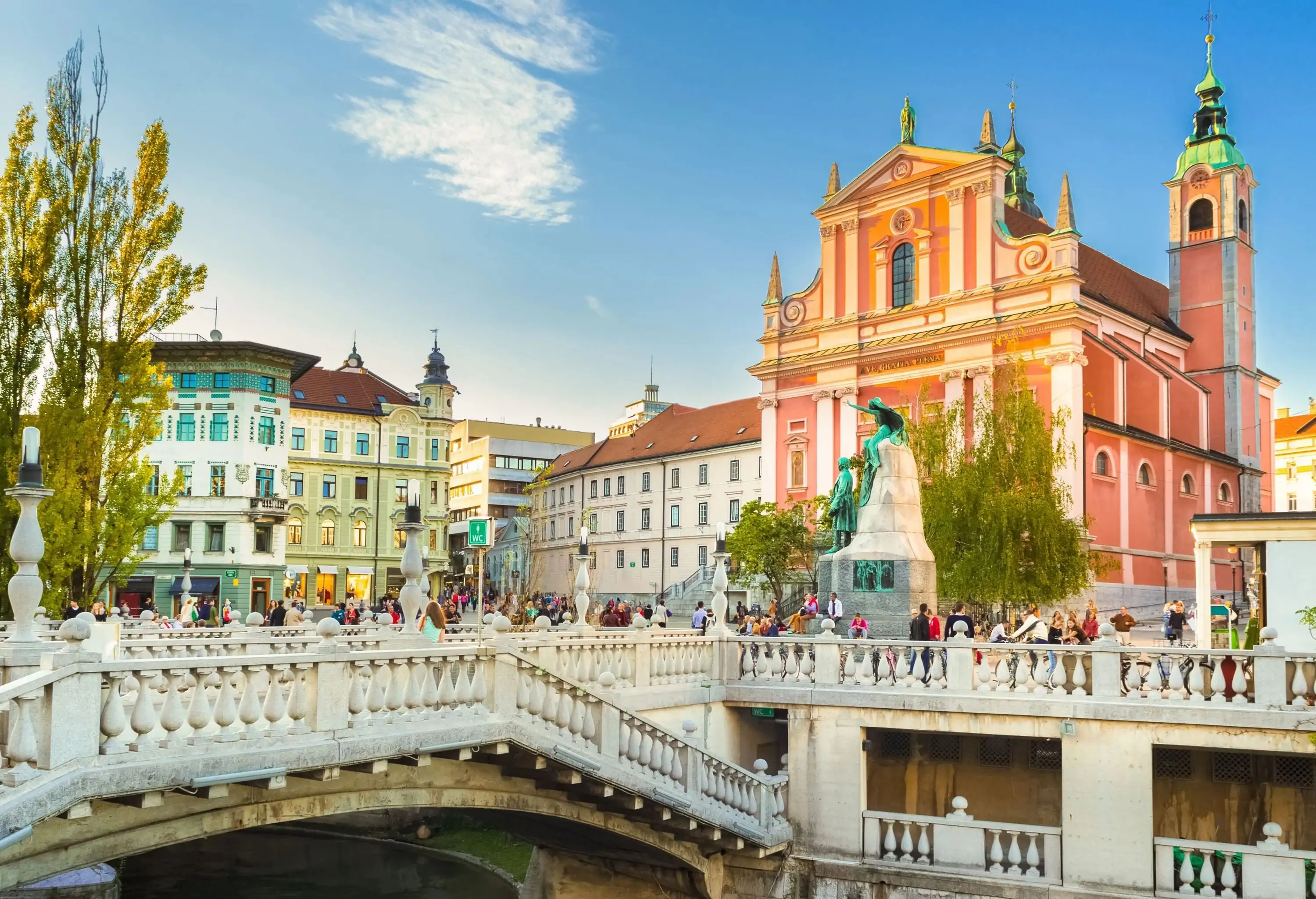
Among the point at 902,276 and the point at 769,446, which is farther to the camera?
the point at 769,446

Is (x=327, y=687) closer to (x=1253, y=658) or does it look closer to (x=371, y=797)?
(x=371, y=797)

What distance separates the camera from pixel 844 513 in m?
25.1

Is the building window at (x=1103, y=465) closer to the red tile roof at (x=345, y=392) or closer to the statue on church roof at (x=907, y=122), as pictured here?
the statue on church roof at (x=907, y=122)

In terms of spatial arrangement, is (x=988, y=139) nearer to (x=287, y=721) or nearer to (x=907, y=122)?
(x=907, y=122)

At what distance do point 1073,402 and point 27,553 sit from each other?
129 feet

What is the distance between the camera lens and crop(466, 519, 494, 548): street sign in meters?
17.3

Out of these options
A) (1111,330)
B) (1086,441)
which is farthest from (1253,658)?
(1111,330)

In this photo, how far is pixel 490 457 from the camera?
105188 mm

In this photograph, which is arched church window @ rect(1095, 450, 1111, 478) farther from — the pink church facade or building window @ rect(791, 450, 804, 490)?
building window @ rect(791, 450, 804, 490)

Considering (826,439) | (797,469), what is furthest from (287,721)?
(797,469)

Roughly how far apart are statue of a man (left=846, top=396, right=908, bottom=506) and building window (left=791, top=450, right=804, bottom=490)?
29176 mm

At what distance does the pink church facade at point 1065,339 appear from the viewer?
4562 cm

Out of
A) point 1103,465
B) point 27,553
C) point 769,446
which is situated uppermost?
point 769,446

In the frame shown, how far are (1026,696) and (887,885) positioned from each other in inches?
141
